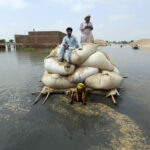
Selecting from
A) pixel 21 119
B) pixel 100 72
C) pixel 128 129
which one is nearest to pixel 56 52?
pixel 100 72

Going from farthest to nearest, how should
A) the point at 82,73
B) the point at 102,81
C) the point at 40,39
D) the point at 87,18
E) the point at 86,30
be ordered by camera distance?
the point at 40,39 < the point at 86,30 < the point at 87,18 < the point at 82,73 < the point at 102,81

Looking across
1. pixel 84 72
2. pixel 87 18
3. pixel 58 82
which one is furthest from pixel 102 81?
pixel 87 18

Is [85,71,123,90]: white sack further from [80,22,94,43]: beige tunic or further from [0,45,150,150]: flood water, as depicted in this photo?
[80,22,94,43]: beige tunic

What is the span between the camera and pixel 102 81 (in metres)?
3.58

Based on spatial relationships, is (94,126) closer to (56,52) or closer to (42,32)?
(56,52)

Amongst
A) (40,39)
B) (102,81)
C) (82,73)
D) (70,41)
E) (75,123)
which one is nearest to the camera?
(75,123)

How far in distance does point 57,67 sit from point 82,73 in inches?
31.3

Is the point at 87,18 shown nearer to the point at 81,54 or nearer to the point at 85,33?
the point at 85,33

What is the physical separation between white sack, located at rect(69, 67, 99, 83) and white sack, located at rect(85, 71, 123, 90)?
0.40 ft

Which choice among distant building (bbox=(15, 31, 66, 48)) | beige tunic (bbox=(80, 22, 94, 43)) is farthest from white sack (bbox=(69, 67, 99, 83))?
distant building (bbox=(15, 31, 66, 48))

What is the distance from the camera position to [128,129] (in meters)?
2.41

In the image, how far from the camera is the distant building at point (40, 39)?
21.6 metres

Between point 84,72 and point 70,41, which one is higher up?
point 70,41

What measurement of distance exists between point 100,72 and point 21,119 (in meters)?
2.63
